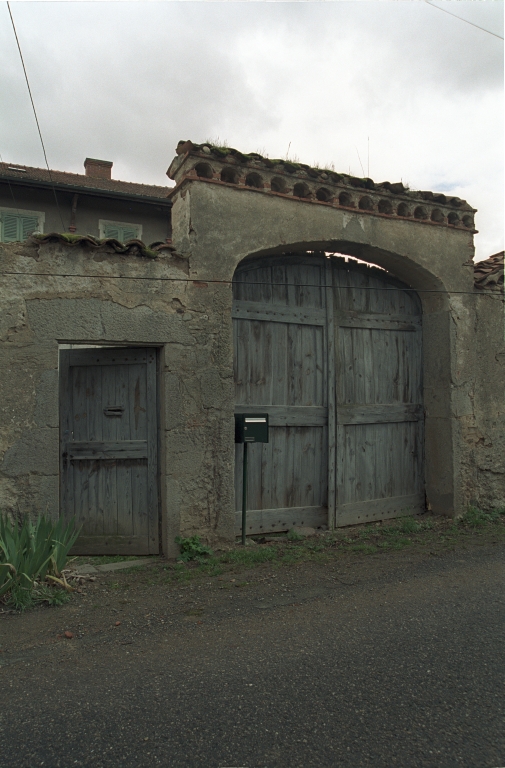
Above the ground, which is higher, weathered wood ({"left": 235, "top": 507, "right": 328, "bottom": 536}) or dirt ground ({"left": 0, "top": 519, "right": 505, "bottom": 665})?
weathered wood ({"left": 235, "top": 507, "right": 328, "bottom": 536})

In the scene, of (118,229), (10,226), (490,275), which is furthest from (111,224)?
(490,275)

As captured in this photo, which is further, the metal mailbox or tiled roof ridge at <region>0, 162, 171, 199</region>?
tiled roof ridge at <region>0, 162, 171, 199</region>

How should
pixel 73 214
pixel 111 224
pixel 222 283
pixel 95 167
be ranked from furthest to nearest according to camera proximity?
pixel 95 167, pixel 111 224, pixel 73 214, pixel 222 283

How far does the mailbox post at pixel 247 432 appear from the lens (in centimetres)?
564

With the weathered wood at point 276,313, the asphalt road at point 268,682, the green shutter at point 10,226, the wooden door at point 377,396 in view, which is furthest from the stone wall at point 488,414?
the green shutter at point 10,226

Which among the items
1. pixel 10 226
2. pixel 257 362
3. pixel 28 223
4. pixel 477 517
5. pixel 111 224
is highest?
pixel 111 224

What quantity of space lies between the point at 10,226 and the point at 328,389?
9.65 meters

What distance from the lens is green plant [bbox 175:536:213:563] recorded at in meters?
5.22

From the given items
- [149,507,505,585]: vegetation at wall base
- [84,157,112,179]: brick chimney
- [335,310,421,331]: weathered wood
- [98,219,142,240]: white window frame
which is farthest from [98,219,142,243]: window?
[149,507,505,585]: vegetation at wall base

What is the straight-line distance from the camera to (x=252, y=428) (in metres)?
5.67

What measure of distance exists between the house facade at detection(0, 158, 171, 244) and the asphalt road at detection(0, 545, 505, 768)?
1003cm

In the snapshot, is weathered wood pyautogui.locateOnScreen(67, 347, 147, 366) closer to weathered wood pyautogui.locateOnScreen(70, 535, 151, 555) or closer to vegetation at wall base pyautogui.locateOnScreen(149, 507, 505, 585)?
weathered wood pyautogui.locateOnScreen(70, 535, 151, 555)

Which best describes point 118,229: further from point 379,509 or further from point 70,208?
point 379,509

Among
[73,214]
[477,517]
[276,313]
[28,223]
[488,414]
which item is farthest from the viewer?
[73,214]
